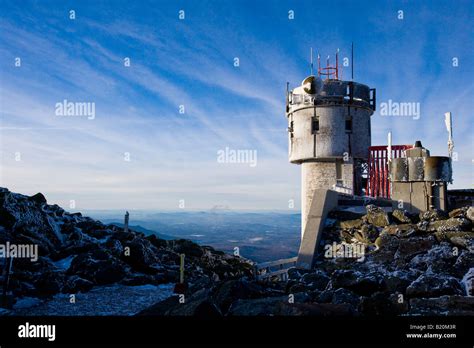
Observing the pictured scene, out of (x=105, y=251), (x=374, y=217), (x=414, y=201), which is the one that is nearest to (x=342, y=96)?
(x=414, y=201)

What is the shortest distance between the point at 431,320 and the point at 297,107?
63.8ft

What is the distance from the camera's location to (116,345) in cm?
607

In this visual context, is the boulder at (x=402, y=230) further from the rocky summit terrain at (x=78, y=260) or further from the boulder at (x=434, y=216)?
the rocky summit terrain at (x=78, y=260)

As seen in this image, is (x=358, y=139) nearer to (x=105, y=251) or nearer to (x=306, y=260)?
(x=306, y=260)

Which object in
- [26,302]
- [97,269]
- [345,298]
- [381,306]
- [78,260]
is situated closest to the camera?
[381,306]

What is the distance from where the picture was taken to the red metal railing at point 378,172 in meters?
24.6

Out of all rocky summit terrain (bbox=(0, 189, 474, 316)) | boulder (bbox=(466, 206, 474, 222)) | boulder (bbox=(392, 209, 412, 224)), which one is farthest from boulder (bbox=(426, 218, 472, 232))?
boulder (bbox=(392, 209, 412, 224))

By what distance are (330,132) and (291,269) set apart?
12.8m

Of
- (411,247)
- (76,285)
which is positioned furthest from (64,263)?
(411,247)

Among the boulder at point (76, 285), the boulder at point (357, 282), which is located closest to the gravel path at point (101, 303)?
the boulder at point (76, 285)

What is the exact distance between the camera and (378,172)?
2498 centimetres

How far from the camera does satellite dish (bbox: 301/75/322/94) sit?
23.9 metres

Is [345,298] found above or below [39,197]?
below

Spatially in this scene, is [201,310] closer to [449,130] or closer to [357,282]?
[357,282]
